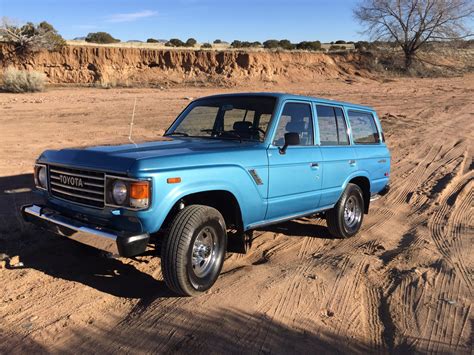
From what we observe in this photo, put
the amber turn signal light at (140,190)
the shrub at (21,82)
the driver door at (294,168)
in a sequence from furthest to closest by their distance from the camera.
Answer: the shrub at (21,82) → the driver door at (294,168) → the amber turn signal light at (140,190)

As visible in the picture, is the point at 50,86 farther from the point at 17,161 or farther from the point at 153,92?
the point at 17,161

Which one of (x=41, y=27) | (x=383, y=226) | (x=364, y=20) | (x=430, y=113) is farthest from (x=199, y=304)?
(x=364, y=20)

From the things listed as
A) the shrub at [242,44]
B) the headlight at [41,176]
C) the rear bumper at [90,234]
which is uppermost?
the shrub at [242,44]

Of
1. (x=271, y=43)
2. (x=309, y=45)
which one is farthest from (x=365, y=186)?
(x=271, y=43)

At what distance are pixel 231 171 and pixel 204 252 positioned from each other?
Result: 81 cm

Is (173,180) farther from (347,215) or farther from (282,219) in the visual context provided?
(347,215)

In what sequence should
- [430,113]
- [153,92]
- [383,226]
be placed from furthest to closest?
[153,92] < [430,113] < [383,226]

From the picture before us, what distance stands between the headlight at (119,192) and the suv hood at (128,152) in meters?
0.11

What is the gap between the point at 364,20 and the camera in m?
40.2

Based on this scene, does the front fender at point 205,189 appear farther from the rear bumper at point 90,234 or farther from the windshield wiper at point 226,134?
the windshield wiper at point 226,134

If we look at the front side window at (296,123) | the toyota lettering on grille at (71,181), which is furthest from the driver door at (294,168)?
the toyota lettering on grille at (71,181)

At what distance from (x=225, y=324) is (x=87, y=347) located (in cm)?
109

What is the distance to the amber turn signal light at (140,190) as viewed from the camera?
3.79 m

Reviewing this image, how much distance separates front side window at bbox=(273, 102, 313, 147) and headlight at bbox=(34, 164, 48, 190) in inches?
93.9
